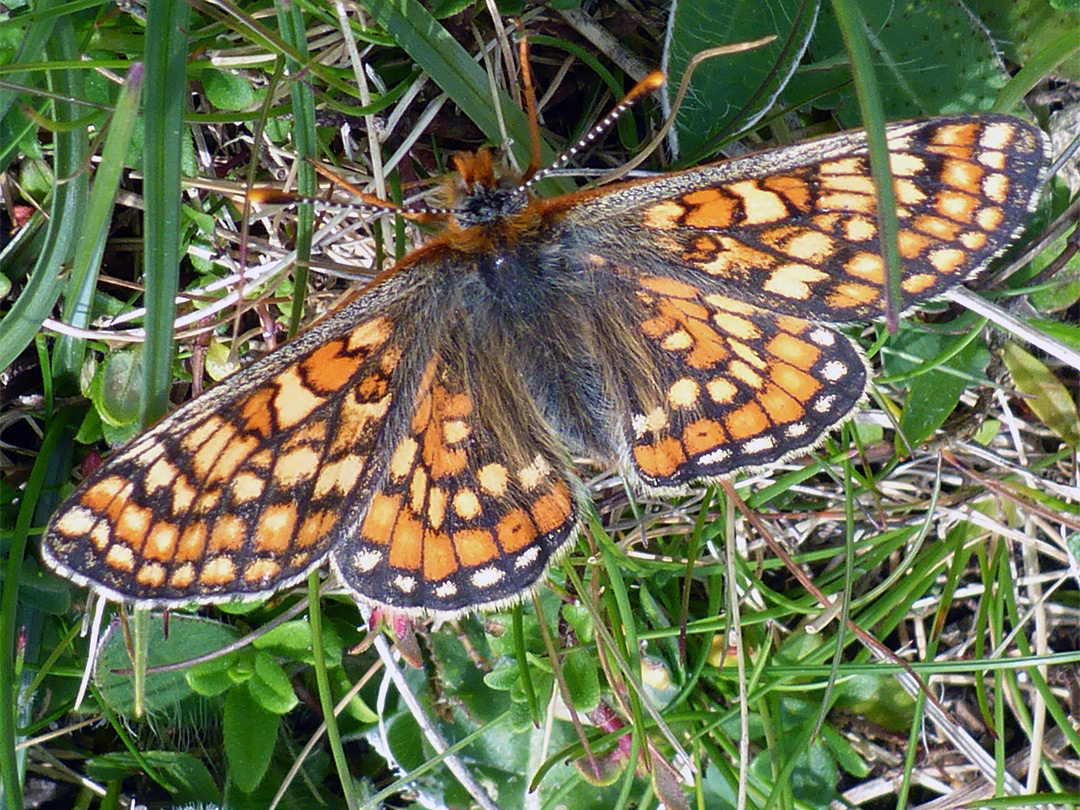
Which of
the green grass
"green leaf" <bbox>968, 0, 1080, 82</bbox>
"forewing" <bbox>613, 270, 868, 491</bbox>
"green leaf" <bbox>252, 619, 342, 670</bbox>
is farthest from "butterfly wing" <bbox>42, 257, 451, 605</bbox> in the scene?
"green leaf" <bbox>968, 0, 1080, 82</bbox>

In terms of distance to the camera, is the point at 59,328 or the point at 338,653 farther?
the point at 338,653

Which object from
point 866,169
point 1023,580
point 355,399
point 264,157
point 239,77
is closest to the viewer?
point 866,169

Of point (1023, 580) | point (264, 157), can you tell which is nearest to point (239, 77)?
point (264, 157)

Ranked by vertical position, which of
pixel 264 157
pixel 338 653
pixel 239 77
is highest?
pixel 239 77

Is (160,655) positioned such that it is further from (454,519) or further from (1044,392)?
(1044,392)

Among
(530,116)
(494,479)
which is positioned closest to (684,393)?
(494,479)

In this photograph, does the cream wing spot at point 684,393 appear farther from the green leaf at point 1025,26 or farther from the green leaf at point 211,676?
the green leaf at point 211,676

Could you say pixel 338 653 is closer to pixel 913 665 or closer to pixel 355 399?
pixel 355 399
